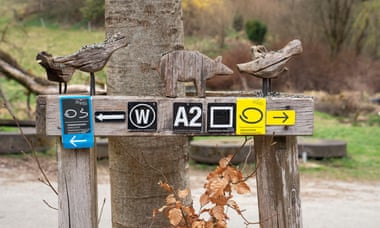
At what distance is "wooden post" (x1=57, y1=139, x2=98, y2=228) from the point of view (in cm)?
236

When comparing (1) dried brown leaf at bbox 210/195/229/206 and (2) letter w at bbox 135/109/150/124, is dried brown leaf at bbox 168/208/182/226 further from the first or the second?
(2) letter w at bbox 135/109/150/124

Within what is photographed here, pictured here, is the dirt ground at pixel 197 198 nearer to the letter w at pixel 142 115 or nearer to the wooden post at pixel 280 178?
the wooden post at pixel 280 178

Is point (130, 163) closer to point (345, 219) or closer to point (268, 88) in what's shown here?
point (268, 88)

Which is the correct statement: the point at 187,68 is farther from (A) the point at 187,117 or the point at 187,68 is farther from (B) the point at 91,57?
(B) the point at 91,57

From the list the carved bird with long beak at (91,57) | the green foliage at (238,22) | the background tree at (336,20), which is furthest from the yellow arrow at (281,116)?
the background tree at (336,20)

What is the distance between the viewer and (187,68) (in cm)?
226

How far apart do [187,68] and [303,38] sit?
833 inches

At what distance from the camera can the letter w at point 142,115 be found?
228cm

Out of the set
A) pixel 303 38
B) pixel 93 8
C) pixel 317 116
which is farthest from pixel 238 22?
pixel 93 8

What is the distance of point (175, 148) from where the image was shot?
295 cm

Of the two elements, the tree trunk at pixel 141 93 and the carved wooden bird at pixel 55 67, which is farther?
the tree trunk at pixel 141 93

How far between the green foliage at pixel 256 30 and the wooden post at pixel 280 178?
62.8ft

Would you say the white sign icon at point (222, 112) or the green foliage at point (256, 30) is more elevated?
the green foliage at point (256, 30)

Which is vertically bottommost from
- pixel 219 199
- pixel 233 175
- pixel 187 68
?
pixel 219 199
